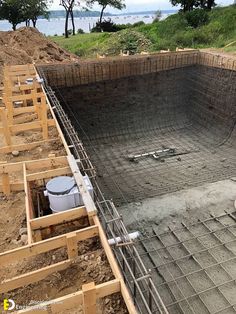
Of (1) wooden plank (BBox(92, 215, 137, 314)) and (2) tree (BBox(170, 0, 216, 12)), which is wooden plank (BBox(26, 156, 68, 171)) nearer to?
(1) wooden plank (BBox(92, 215, 137, 314))

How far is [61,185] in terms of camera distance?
388 cm

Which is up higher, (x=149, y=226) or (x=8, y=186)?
(x=8, y=186)

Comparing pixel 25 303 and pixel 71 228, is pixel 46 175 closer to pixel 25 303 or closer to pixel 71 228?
pixel 71 228

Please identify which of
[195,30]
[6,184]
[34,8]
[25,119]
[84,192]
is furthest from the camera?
[34,8]

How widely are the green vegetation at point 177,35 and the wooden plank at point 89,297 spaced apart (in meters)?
14.5

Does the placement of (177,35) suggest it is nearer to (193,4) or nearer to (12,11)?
(193,4)

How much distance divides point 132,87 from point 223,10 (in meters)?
12.0

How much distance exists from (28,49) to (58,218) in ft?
43.5

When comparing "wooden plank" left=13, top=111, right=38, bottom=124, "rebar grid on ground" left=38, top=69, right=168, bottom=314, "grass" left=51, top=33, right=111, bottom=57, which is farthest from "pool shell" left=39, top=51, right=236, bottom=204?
"grass" left=51, top=33, right=111, bottom=57

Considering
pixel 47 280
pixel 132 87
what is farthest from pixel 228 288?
pixel 132 87

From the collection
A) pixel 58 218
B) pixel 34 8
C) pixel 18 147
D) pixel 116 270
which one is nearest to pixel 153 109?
pixel 18 147

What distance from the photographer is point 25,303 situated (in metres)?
2.95

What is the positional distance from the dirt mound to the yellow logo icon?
11.1 metres

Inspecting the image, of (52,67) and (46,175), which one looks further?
(52,67)
